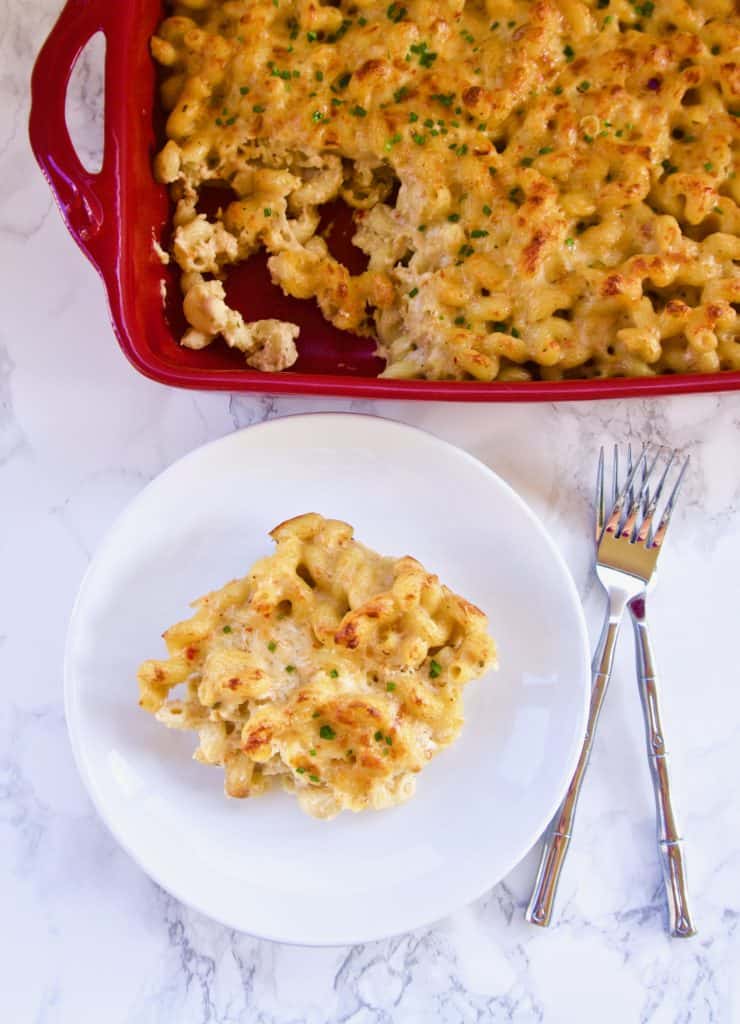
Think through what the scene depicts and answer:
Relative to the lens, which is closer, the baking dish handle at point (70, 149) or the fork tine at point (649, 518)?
the baking dish handle at point (70, 149)

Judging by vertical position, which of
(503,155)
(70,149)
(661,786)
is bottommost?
(661,786)

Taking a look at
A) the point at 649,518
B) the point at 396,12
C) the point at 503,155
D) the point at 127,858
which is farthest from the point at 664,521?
the point at 127,858

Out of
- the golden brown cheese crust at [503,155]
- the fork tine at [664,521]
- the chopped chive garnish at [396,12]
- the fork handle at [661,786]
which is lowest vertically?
the fork handle at [661,786]

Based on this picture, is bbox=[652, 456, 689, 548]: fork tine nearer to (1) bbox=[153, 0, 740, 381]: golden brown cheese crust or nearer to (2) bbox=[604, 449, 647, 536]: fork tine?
(2) bbox=[604, 449, 647, 536]: fork tine

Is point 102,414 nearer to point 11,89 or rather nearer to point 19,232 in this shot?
point 19,232

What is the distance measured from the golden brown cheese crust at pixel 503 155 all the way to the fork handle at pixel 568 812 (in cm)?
44

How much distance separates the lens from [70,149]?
54.3 inches

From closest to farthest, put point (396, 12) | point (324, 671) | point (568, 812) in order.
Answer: point (324, 671)
point (396, 12)
point (568, 812)

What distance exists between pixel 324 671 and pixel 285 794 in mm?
268

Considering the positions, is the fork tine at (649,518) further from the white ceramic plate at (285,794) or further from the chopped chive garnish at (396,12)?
the chopped chive garnish at (396,12)

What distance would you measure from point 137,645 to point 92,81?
954mm

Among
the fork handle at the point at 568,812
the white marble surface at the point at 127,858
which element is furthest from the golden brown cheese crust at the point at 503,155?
the fork handle at the point at 568,812

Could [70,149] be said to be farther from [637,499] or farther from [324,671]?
[637,499]

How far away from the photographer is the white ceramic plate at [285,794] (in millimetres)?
1472
